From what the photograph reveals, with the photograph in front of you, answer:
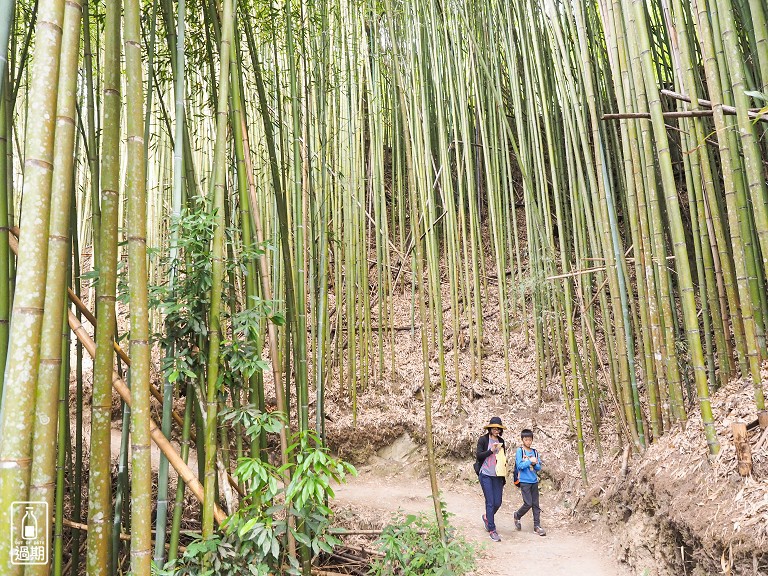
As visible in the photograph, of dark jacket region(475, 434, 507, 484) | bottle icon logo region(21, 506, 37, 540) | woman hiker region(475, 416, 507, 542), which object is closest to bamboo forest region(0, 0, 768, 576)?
bottle icon logo region(21, 506, 37, 540)

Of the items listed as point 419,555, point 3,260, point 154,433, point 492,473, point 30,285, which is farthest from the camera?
point 492,473

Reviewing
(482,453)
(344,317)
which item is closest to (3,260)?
(482,453)

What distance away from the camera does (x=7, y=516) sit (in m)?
0.80

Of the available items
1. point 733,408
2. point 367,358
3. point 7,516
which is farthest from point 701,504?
point 367,358

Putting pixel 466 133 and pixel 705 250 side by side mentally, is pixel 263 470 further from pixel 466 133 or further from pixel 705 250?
pixel 466 133

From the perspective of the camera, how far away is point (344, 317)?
594 centimetres

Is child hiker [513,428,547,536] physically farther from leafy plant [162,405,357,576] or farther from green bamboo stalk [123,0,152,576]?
green bamboo stalk [123,0,152,576]

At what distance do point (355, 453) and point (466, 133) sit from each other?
10.3ft

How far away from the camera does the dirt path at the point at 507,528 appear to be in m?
2.90

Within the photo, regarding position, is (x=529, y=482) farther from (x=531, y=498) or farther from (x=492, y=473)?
(x=492, y=473)

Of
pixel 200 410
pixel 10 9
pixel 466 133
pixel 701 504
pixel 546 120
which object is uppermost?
pixel 466 133

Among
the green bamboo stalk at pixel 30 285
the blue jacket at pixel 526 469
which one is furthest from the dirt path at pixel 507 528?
the green bamboo stalk at pixel 30 285

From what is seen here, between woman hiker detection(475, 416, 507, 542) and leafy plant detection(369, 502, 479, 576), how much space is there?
57cm

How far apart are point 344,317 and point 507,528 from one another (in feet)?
9.84
